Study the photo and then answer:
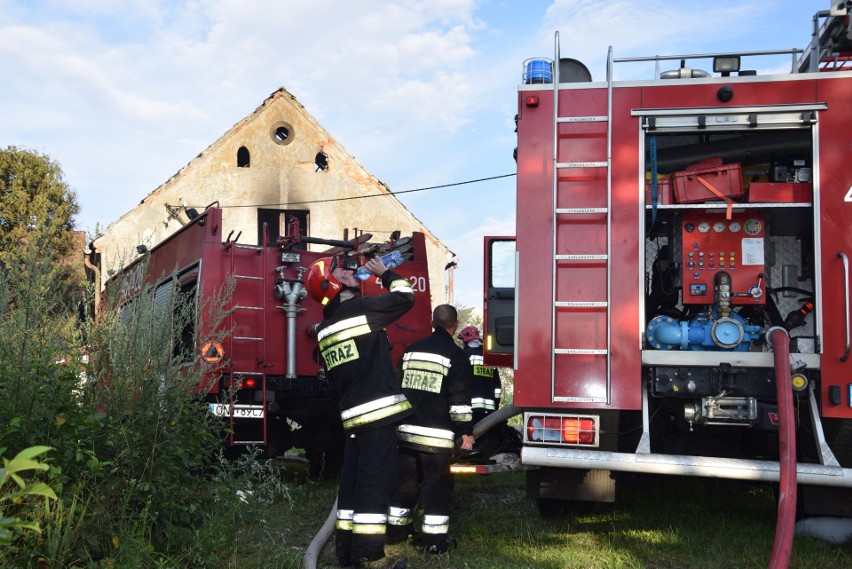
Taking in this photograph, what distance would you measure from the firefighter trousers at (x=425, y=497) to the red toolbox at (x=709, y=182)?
2275 millimetres

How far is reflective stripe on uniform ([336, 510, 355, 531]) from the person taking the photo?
4.98 m

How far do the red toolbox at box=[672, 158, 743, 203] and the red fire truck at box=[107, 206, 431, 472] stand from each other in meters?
3.60

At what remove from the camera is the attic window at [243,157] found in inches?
938

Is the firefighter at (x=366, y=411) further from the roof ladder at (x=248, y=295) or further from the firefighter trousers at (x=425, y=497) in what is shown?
the roof ladder at (x=248, y=295)

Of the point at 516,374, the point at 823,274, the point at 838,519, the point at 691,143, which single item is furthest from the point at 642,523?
the point at 691,143

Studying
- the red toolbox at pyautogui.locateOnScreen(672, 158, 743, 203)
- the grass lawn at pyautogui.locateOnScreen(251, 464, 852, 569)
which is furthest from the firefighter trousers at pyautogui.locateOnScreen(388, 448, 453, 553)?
the red toolbox at pyautogui.locateOnScreen(672, 158, 743, 203)

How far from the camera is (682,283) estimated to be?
5.35m

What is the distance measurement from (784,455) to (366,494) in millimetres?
2294

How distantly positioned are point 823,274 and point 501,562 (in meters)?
2.43

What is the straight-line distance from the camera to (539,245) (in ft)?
16.2

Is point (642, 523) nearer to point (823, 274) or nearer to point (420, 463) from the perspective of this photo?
point (420, 463)

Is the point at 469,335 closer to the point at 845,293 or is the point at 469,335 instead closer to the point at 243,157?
the point at 845,293

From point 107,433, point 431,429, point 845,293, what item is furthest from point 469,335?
point 107,433

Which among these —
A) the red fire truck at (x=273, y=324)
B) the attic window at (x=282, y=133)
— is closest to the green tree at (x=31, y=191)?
A: the attic window at (x=282, y=133)
